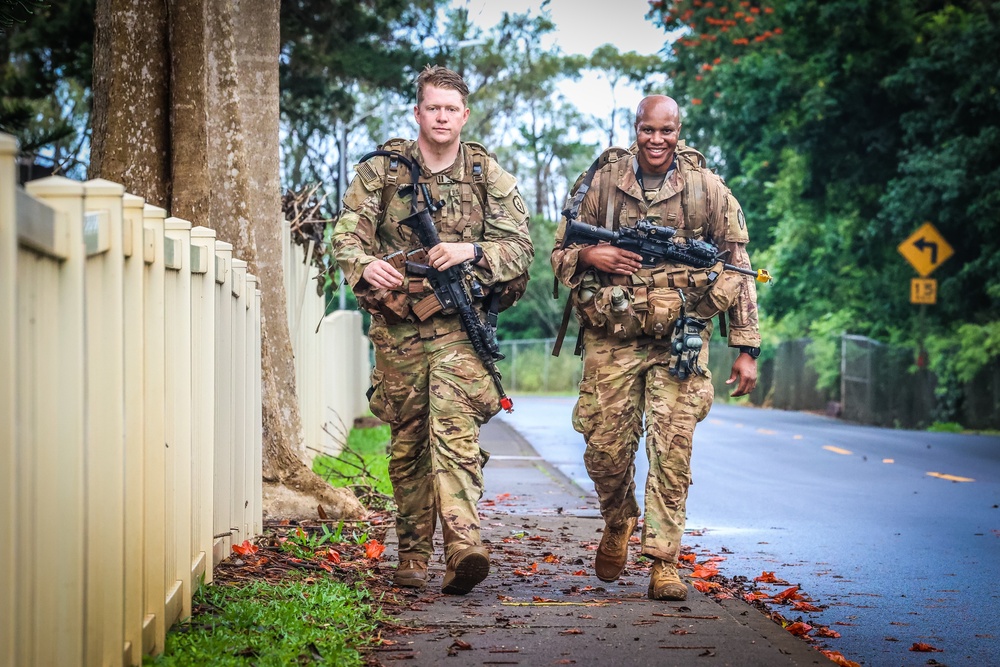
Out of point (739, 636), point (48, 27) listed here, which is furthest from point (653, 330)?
point (48, 27)

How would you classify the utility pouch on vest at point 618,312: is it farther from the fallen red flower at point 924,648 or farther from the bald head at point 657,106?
the fallen red flower at point 924,648

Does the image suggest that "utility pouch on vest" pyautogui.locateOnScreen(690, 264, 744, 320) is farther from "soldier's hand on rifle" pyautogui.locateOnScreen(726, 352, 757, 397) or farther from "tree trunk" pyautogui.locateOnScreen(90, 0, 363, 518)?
"tree trunk" pyautogui.locateOnScreen(90, 0, 363, 518)

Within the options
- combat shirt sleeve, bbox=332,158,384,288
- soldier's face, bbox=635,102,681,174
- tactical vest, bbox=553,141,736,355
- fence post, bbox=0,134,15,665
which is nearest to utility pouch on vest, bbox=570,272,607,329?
tactical vest, bbox=553,141,736,355

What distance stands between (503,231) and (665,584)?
1.64 metres

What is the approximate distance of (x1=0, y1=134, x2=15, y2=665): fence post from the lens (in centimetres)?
258

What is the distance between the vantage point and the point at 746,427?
71.9ft

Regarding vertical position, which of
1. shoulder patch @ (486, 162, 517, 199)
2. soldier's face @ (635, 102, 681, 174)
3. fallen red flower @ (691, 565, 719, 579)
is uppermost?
soldier's face @ (635, 102, 681, 174)

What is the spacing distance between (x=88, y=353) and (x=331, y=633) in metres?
1.77

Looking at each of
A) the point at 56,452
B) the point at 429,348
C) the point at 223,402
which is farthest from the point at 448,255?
the point at 56,452

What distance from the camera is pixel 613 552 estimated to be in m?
6.39

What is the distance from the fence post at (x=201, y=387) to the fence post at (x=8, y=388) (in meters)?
2.22

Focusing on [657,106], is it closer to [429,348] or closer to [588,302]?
[588,302]

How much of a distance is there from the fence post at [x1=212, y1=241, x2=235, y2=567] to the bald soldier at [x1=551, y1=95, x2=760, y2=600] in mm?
1523

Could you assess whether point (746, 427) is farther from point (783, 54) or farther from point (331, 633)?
point (331, 633)
